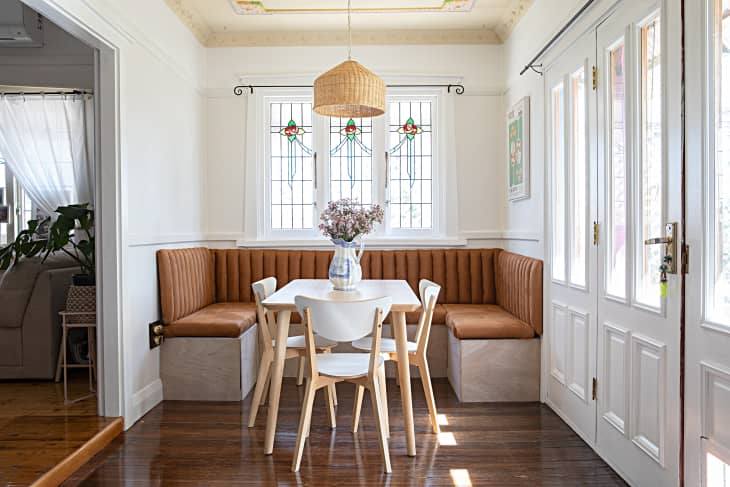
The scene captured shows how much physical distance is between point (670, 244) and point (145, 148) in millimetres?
3296

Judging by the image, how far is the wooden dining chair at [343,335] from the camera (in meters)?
2.78

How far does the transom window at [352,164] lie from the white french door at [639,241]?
245cm

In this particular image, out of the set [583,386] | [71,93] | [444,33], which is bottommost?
[583,386]

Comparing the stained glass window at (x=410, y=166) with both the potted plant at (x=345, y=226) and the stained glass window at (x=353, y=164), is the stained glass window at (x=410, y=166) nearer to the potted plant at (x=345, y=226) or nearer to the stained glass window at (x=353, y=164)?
the stained glass window at (x=353, y=164)

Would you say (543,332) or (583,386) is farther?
(543,332)

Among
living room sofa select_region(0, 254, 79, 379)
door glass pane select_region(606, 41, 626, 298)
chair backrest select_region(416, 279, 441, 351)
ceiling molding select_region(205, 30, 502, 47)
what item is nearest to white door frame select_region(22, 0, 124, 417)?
living room sofa select_region(0, 254, 79, 379)

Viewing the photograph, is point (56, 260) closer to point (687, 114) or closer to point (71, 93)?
point (71, 93)

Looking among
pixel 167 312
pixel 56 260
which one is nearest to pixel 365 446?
pixel 167 312

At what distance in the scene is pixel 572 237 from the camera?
11.6 feet

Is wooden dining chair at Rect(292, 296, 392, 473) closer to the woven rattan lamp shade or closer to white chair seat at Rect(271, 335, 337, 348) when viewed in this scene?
white chair seat at Rect(271, 335, 337, 348)

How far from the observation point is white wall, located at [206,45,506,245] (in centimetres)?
530

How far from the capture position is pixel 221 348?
13.6 ft

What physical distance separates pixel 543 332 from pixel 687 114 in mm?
2123

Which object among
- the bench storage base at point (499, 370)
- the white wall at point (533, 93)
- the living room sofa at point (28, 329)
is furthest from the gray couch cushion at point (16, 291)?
the white wall at point (533, 93)
